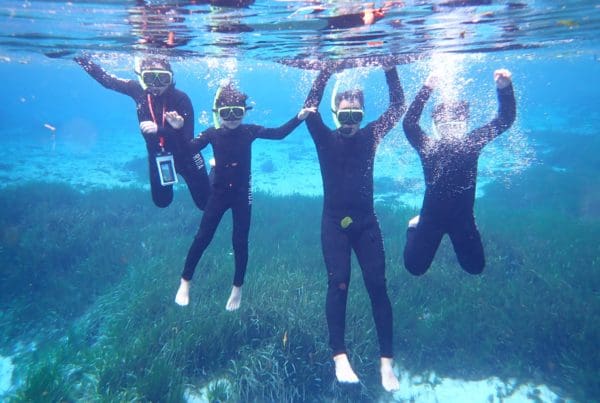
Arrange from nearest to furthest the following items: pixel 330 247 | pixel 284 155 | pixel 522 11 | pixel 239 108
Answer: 1. pixel 330 247
2. pixel 239 108
3. pixel 522 11
4. pixel 284 155

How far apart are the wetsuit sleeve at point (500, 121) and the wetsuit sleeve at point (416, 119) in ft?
2.50

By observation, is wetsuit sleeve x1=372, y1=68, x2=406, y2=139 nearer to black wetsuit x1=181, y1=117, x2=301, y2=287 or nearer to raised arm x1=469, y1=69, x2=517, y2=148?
raised arm x1=469, y1=69, x2=517, y2=148

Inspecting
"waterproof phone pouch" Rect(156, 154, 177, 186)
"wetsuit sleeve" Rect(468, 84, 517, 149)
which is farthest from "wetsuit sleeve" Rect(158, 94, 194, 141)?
"wetsuit sleeve" Rect(468, 84, 517, 149)

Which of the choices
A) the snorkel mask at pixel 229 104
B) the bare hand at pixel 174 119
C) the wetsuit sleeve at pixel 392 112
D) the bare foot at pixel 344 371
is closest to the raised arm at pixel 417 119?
the wetsuit sleeve at pixel 392 112

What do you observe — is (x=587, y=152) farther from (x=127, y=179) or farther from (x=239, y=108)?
(x=127, y=179)

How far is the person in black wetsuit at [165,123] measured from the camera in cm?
650

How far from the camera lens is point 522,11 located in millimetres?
9172

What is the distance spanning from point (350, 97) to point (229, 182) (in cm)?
246

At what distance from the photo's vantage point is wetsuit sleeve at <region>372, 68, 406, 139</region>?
5.81 m

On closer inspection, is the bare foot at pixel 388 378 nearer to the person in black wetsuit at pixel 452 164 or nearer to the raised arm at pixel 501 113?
the person in black wetsuit at pixel 452 164

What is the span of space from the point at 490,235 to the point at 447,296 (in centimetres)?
415

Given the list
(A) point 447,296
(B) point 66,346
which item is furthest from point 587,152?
(B) point 66,346

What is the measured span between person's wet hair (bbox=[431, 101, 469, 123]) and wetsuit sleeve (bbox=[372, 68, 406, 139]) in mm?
566

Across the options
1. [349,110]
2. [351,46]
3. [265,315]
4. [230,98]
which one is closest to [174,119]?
[230,98]
